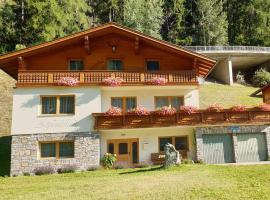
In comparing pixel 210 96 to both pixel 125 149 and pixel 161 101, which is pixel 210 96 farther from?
pixel 125 149

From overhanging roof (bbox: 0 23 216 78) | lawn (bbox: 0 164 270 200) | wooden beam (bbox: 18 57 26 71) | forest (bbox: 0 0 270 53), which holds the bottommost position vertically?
lawn (bbox: 0 164 270 200)

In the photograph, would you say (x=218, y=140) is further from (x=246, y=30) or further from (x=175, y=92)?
(x=246, y=30)

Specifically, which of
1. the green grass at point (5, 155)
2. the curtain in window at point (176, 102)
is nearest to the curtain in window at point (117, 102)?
the curtain in window at point (176, 102)

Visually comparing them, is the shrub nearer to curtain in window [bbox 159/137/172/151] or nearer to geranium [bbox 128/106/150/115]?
geranium [bbox 128/106/150/115]

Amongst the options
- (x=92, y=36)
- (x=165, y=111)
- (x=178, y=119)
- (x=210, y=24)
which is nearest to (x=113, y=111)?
(x=165, y=111)

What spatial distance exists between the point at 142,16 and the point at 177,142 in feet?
122

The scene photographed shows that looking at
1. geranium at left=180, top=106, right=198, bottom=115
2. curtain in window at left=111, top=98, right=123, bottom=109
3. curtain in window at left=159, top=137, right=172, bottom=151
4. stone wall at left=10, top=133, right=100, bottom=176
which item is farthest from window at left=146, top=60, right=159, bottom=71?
stone wall at left=10, top=133, right=100, bottom=176

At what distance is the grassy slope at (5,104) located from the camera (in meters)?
28.7

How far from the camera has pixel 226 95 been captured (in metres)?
39.8

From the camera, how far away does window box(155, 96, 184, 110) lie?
75.3ft

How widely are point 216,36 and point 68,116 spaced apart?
4622cm

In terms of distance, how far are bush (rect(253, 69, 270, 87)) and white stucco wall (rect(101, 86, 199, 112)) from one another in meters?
27.5

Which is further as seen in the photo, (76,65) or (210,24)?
(210,24)

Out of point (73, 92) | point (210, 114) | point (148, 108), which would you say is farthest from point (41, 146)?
point (210, 114)
